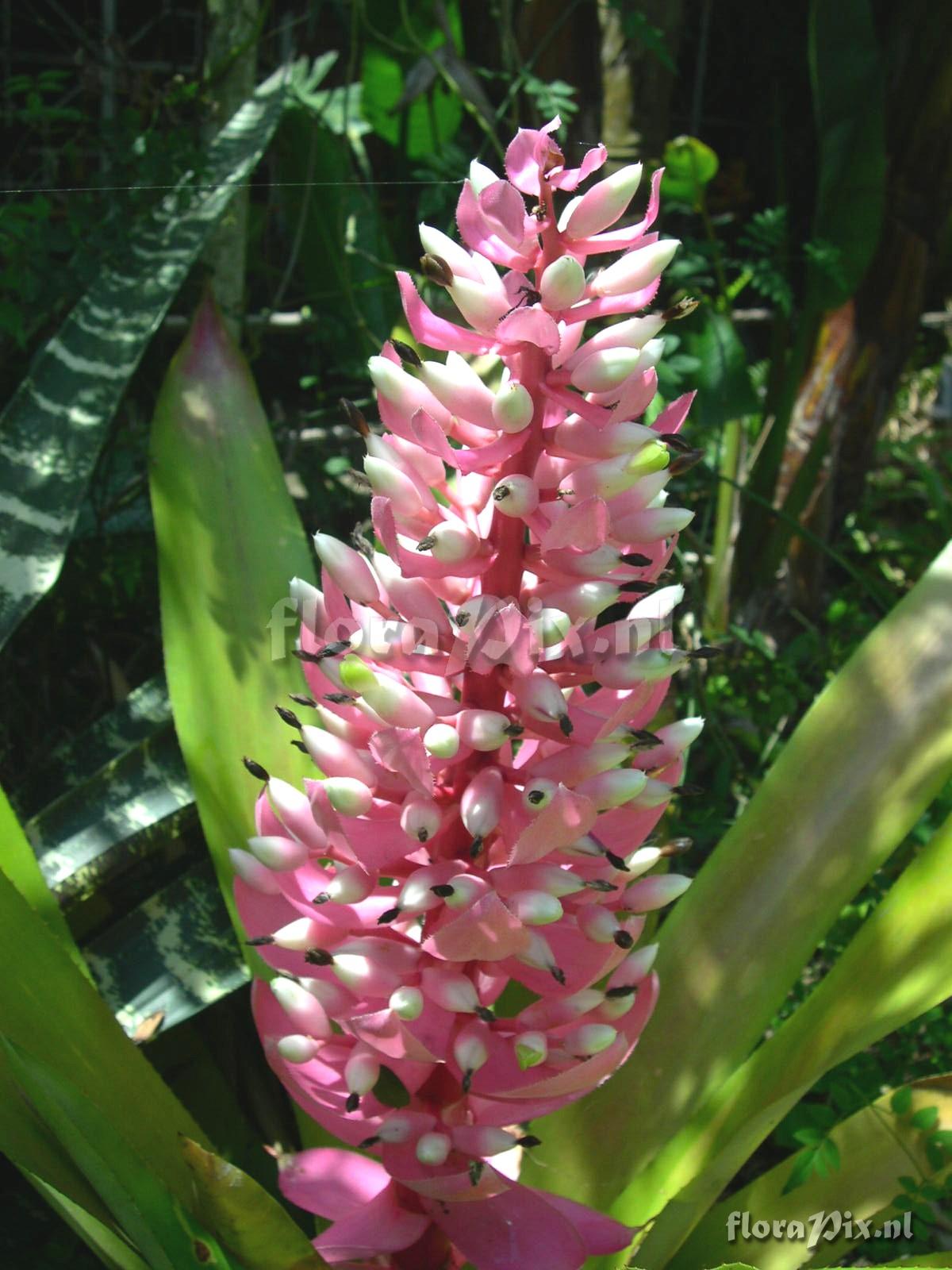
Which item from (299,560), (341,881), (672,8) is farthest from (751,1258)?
(672,8)

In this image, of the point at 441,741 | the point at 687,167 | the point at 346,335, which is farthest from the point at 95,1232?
the point at 687,167

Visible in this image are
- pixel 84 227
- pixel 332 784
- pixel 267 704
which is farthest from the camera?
pixel 84 227

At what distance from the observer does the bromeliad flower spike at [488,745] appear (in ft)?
2.29

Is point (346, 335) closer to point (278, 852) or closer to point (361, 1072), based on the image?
point (278, 852)

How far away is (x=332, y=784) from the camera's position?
0.72m

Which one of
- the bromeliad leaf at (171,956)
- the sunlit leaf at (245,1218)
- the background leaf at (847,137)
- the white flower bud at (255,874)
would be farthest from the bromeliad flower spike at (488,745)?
the background leaf at (847,137)

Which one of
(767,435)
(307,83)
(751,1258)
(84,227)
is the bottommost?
(751,1258)

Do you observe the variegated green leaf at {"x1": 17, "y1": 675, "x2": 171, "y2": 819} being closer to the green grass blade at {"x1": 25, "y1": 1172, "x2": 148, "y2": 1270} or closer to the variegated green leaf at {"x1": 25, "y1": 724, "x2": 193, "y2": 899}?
the variegated green leaf at {"x1": 25, "y1": 724, "x2": 193, "y2": 899}

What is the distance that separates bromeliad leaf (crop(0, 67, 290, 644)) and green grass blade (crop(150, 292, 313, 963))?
16 centimetres

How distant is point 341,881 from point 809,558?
2.00 meters

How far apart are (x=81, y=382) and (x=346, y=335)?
74 centimetres

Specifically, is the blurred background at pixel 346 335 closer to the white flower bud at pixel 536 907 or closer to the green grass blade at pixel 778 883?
the green grass blade at pixel 778 883

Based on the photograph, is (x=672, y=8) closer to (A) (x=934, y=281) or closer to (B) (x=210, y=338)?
(B) (x=210, y=338)

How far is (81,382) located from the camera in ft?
4.13
